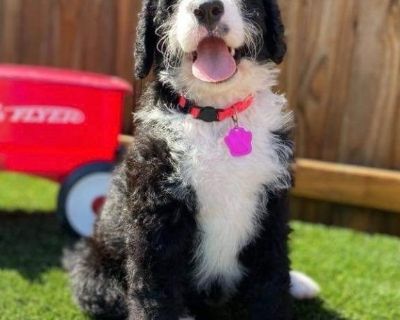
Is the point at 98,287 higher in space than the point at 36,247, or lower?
higher

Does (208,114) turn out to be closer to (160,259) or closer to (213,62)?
(213,62)

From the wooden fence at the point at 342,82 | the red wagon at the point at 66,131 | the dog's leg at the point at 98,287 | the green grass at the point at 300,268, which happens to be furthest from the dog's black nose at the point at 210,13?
the wooden fence at the point at 342,82

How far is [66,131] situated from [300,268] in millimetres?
1475

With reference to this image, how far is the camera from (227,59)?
8.09 ft

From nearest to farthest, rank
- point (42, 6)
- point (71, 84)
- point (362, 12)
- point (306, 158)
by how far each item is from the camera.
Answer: point (71, 84)
point (362, 12)
point (306, 158)
point (42, 6)

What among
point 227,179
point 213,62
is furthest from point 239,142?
point 213,62

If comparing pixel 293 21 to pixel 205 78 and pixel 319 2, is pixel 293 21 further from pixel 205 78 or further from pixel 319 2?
pixel 205 78

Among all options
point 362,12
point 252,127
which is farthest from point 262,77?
point 362,12

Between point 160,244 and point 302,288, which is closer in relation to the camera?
point 160,244

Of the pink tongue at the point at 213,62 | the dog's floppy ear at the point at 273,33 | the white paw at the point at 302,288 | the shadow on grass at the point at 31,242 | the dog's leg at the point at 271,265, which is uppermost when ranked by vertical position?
the dog's floppy ear at the point at 273,33

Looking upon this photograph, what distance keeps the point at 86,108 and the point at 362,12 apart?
1.72 m

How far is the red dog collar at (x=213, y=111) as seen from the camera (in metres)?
2.53

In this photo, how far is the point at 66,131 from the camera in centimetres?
380

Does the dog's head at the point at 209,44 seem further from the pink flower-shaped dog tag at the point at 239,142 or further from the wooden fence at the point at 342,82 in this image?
the wooden fence at the point at 342,82
